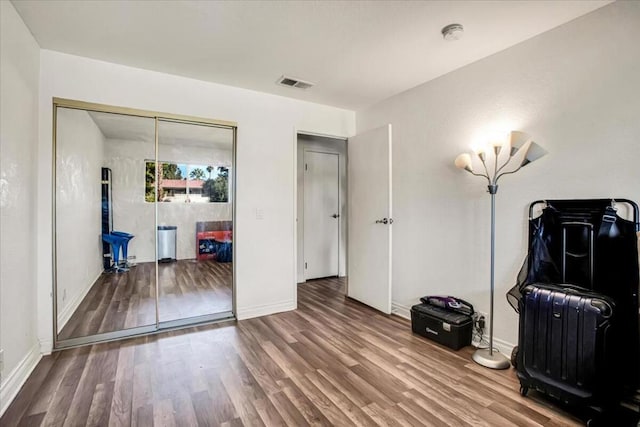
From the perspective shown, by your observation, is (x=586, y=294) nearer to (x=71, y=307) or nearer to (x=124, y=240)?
(x=124, y=240)

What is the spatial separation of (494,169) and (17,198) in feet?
11.7

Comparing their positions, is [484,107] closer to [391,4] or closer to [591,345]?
[391,4]

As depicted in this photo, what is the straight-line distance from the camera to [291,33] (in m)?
2.30

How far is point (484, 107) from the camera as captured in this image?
8.81 feet

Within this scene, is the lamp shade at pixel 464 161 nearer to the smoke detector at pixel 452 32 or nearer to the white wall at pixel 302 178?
the smoke detector at pixel 452 32

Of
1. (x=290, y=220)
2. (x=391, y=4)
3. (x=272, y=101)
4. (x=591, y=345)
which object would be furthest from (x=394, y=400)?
(x=272, y=101)

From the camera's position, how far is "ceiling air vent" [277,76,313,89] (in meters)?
3.13

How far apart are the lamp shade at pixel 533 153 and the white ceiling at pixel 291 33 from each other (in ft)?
2.74

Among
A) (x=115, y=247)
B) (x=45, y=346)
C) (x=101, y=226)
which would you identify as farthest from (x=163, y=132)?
(x=45, y=346)

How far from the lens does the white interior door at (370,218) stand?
349cm

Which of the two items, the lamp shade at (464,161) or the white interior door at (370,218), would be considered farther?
the white interior door at (370,218)

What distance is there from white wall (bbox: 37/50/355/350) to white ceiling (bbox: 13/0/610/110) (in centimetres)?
17

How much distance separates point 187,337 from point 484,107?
11.0 feet

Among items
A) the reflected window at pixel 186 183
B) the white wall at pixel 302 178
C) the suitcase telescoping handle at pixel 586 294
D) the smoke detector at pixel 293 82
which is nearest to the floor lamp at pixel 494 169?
the suitcase telescoping handle at pixel 586 294
